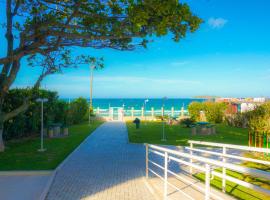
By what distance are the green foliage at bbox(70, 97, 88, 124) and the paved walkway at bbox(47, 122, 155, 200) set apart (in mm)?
14051

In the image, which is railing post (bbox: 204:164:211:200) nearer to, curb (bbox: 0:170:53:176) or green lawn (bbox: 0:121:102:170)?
curb (bbox: 0:170:53:176)

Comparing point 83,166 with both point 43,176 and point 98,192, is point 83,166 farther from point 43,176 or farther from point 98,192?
point 98,192

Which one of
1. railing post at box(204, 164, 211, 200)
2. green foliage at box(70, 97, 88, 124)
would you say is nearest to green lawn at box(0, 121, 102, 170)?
railing post at box(204, 164, 211, 200)

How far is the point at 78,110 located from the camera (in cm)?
2502

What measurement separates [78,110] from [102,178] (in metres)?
19.2

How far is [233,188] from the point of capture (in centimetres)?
580

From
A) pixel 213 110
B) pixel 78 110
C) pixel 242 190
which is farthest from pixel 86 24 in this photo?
pixel 213 110

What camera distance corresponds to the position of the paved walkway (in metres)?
5.26

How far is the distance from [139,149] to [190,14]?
6.20 meters

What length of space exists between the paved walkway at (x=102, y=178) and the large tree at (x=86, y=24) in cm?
423

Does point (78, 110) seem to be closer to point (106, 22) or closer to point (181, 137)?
point (181, 137)

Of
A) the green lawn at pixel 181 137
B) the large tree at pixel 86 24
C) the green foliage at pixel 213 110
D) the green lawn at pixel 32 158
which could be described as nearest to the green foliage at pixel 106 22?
the large tree at pixel 86 24

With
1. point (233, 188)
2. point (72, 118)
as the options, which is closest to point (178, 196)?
point (233, 188)

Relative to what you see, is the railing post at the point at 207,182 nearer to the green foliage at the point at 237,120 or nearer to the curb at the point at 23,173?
the curb at the point at 23,173
